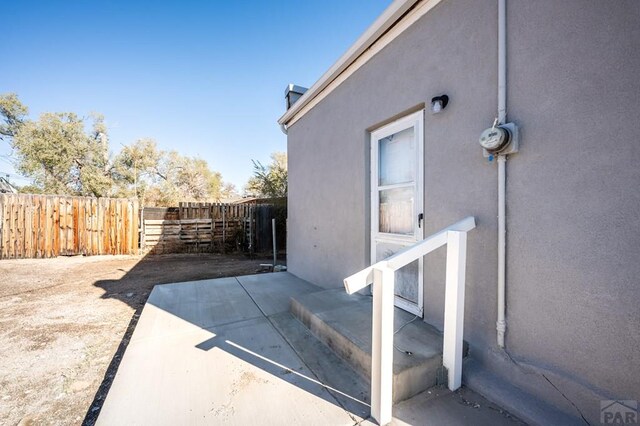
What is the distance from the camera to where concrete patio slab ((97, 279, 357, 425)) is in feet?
5.36

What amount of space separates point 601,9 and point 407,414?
266 cm

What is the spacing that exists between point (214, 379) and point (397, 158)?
2.82 meters

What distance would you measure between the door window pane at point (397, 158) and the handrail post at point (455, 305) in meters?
1.10

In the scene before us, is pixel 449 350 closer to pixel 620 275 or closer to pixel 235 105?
pixel 620 275

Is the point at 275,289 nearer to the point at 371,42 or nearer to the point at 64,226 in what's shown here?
the point at 371,42

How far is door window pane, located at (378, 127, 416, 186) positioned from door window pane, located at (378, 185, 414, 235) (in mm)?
130

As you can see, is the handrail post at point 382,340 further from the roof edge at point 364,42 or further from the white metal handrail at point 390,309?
the roof edge at point 364,42

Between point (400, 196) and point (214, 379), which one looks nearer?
point (214, 379)

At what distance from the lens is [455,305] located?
6.01ft

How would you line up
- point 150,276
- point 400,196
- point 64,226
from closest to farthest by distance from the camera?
point 400,196 → point 150,276 → point 64,226

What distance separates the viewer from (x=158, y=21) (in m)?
6.85

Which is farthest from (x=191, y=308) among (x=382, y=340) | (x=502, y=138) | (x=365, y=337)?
(x=502, y=138)

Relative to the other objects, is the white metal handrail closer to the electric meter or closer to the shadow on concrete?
the electric meter

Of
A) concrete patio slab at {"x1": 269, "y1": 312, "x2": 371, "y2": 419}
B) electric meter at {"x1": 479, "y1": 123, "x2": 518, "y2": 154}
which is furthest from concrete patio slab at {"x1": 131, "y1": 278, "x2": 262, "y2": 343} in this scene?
electric meter at {"x1": 479, "y1": 123, "x2": 518, "y2": 154}
